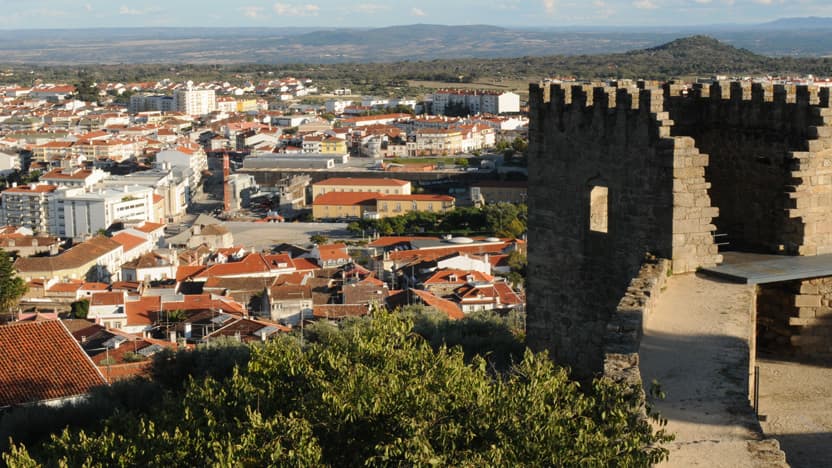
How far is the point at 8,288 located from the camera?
123 ft

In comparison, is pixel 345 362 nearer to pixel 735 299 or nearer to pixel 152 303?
pixel 735 299

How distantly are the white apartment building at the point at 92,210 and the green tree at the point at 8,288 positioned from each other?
20.0 meters

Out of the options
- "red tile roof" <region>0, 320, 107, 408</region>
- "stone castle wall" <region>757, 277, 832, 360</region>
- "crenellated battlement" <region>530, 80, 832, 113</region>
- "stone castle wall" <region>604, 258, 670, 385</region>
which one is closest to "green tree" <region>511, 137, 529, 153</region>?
"red tile roof" <region>0, 320, 107, 408</region>

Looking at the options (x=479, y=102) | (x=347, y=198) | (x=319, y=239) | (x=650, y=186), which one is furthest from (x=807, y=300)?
(x=479, y=102)

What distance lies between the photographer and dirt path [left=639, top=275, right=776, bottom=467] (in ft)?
16.7

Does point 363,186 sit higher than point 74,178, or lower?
lower

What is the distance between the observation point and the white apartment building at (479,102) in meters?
115

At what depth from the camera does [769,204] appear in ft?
27.5

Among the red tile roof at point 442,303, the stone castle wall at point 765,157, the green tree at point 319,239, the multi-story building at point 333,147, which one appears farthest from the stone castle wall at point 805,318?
the multi-story building at point 333,147

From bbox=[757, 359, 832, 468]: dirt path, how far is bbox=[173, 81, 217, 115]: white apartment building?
4904 inches

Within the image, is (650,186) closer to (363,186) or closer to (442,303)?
(442,303)

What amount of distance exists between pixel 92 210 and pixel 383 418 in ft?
185

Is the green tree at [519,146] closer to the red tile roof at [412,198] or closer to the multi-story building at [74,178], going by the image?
the red tile roof at [412,198]

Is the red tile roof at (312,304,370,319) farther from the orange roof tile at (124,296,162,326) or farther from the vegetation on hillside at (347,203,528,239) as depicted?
the vegetation on hillside at (347,203,528,239)
